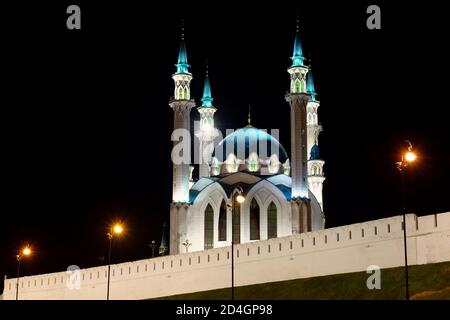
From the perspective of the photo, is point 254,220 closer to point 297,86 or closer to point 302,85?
point 297,86

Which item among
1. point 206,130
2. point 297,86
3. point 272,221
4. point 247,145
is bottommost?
point 272,221

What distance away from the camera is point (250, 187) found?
86.2 metres

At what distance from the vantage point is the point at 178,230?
84000 millimetres

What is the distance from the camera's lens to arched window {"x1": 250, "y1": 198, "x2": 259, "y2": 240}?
84.6 meters

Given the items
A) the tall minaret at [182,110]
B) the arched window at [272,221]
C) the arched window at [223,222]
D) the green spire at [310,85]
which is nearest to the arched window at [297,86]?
the tall minaret at [182,110]

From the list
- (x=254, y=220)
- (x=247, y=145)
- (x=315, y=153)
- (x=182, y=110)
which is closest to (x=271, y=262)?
(x=254, y=220)

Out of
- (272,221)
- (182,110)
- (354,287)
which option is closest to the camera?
(354,287)

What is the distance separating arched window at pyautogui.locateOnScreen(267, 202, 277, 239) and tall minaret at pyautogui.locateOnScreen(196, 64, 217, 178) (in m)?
10.9

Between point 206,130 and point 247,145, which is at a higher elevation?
point 206,130

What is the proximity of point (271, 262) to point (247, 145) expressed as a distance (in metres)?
27.6

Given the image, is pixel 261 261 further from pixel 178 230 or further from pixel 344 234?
pixel 178 230

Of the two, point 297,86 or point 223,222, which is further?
point 223,222
